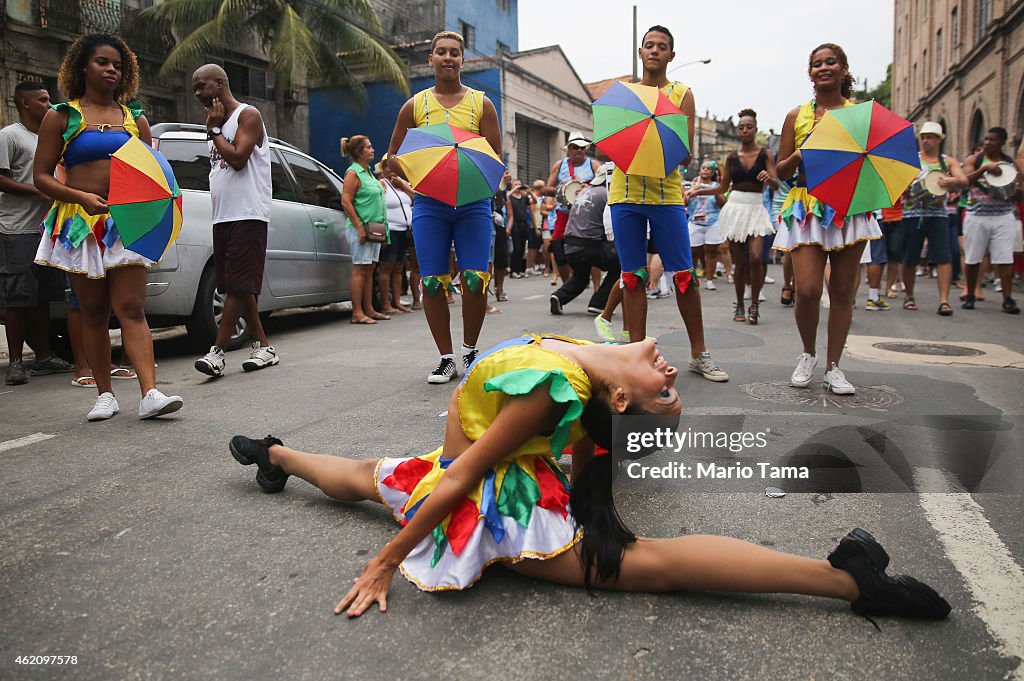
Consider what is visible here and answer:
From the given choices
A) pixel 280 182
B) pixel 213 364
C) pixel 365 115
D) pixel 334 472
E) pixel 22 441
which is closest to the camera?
pixel 334 472

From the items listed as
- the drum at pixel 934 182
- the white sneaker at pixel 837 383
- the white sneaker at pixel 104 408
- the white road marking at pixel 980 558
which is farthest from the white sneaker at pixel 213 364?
the drum at pixel 934 182

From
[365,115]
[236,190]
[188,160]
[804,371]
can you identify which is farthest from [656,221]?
[365,115]

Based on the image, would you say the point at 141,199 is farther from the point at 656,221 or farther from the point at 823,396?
the point at 823,396

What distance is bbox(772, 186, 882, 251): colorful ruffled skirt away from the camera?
4.26 m

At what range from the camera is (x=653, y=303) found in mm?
9641

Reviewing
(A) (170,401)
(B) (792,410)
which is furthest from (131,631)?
(B) (792,410)

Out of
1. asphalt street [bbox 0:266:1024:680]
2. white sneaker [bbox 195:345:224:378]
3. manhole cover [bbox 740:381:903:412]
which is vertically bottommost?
asphalt street [bbox 0:266:1024:680]

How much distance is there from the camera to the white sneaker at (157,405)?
3.86 m

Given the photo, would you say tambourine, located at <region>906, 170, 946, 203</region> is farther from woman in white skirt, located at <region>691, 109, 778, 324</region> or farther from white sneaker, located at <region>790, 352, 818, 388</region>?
white sneaker, located at <region>790, 352, 818, 388</region>

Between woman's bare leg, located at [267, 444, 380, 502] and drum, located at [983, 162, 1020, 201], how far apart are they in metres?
8.52

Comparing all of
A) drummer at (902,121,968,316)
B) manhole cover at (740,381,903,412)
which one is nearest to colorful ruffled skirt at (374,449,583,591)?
manhole cover at (740,381,903,412)

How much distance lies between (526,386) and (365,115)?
90.1 ft

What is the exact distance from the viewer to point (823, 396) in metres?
4.23

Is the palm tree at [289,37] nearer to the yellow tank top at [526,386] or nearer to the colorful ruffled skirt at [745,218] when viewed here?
the colorful ruffled skirt at [745,218]
